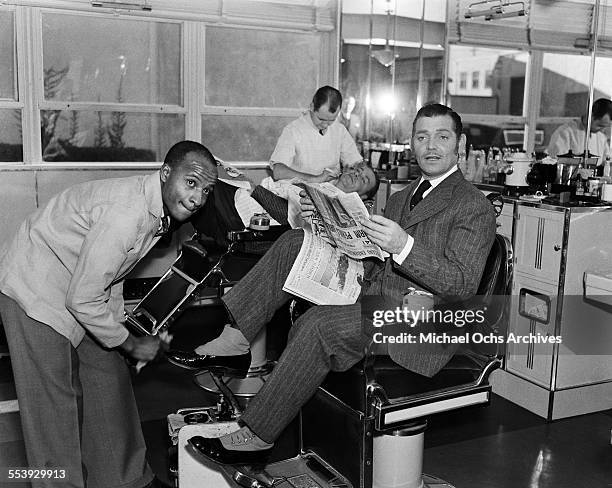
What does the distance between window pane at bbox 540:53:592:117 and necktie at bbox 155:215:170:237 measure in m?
3.15

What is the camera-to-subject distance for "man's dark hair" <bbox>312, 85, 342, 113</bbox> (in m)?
4.89

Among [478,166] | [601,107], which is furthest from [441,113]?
[601,107]

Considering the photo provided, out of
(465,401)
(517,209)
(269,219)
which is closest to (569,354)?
(517,209)

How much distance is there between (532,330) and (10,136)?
3644 mm

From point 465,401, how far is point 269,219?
1.33 metres

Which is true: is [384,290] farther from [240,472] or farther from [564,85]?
[564,85]

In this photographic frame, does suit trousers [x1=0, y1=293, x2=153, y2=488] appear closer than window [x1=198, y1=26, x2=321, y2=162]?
Yes

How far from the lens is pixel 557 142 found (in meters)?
4.95

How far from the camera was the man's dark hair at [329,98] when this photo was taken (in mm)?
4887

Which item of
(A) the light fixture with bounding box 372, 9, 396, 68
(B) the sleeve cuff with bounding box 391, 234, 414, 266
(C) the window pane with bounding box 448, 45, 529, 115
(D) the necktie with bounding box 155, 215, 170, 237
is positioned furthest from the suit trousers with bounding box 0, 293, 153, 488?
(C) the window pane with bounding box 448, 45, 529, 115

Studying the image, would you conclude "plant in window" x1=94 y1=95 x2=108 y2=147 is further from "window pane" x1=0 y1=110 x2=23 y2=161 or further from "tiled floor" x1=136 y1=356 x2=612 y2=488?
"tiled floor" x1=136 y1=356 x2=612 y2=488

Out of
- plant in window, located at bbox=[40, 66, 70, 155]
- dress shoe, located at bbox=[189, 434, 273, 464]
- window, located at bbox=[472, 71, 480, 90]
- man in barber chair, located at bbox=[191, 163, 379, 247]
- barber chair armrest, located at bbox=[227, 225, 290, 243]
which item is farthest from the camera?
window, located at bbox=[472, 71, 480, 90]

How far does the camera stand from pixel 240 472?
8.21 ft

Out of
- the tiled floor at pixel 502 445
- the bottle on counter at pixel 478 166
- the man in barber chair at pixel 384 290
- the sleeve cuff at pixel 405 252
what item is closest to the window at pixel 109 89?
the tiled floor at pixel 502 445
